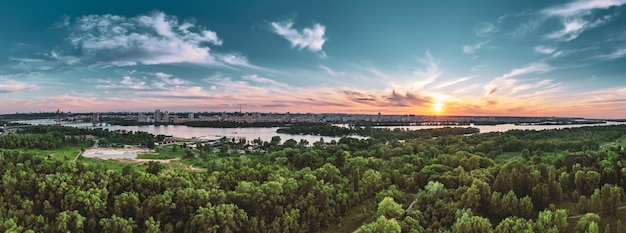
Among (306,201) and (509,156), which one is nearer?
(306,201)

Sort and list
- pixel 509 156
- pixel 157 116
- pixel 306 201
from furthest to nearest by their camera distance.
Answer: pixel 157 116 → pixel 509 156 → pixel 306 201

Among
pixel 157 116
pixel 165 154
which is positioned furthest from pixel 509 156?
pixel 157 116

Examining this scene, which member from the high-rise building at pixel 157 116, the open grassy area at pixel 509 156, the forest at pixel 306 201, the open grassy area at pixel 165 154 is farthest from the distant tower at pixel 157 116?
the open grassy area at pixel 509 156

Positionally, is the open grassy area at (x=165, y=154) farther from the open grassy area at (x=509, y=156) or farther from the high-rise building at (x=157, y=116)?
the high-rise building at (x=157, y=116)

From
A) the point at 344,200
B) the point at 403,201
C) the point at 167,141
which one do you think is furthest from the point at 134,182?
the point at 167,141

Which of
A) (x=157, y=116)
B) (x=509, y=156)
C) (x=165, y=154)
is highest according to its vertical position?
(x=157, y=116)

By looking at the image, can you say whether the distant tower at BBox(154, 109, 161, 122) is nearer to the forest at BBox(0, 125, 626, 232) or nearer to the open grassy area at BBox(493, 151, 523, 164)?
the forest at BBox(0, 125, 626, 232)

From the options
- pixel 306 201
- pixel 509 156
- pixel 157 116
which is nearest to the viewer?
pixel 306 201

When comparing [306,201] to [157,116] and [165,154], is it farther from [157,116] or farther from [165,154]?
[157,116]

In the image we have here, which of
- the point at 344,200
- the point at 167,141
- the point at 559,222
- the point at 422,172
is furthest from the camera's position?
the point at 167,141

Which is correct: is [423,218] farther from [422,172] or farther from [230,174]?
[230,174]

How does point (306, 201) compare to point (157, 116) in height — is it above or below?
below
